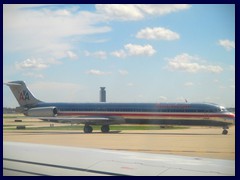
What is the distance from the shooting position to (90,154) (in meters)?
3.81

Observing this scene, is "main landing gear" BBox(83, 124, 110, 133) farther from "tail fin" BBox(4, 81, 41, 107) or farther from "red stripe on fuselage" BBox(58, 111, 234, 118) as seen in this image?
"tail fin" BBox(4, 81, 41, 107)

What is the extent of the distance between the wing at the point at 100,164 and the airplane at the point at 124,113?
1105 centimetres

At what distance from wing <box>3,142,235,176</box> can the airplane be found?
435 inches

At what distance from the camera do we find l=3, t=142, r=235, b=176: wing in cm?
309

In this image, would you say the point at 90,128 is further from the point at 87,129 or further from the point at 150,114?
the point at 150,114

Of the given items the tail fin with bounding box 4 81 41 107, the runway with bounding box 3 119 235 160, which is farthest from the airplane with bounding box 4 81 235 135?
the runway with bounding box 3 119 235 160

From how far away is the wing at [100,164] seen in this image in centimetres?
309

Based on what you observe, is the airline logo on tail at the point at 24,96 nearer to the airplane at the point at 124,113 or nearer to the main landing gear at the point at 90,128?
the airplane at the point at 124,113

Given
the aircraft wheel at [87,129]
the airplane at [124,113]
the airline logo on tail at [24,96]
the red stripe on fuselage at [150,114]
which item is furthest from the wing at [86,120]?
the airline logo on tail at [24,96]

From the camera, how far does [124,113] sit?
54.7ft

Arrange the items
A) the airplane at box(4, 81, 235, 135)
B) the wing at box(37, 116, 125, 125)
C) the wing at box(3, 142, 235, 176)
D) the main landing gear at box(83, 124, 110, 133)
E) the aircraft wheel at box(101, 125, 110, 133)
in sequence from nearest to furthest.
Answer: the wing at box(3, 142, 235, 176) → the airplane at box(4, 81, 235, 135) → the wing at box(37, 116, 125, 125) → the main landing gear at box(83, 124, 110, 133) → the aircraft wheel at box(101, 125, 110, 133)

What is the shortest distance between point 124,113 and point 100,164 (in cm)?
1339
